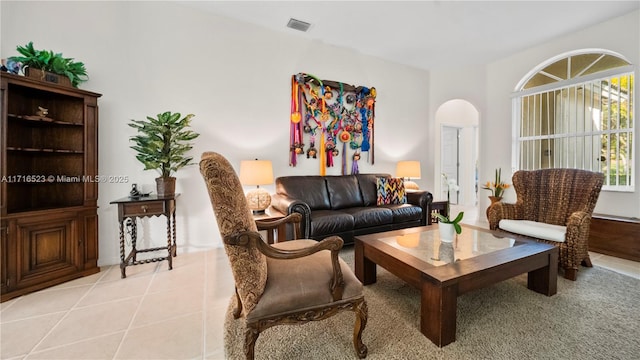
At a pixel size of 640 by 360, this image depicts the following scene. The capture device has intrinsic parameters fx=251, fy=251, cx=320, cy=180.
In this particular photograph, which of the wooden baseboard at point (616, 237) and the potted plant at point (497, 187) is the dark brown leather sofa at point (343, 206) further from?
the wooden baseboard at point (616, 237)

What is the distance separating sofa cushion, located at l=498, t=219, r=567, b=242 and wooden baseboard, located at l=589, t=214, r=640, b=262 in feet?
2.93

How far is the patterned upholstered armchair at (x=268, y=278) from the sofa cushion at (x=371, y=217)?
5.20 ft

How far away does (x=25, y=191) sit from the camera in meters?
2.28

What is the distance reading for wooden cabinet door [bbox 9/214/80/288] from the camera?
197 centimetres

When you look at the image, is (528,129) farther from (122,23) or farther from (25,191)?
(25,191)

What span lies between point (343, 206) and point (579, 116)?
3.61 meters

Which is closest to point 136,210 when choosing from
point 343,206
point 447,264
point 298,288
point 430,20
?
point 298,288

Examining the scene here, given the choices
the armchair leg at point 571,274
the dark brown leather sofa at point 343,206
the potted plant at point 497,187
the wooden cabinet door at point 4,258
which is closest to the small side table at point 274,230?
the dark brown leather sofa at point 343,206

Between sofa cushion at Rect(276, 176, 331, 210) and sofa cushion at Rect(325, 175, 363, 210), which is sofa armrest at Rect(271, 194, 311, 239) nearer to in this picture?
sofa cushion at Rect(276, 176, 331, 210)

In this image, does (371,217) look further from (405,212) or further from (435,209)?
(435,209)

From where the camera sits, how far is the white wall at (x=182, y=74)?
248 cm

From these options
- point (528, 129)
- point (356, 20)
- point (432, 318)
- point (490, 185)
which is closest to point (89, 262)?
point (432, 318)

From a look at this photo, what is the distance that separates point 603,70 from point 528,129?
1.07 metres

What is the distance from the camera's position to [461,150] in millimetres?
6176
